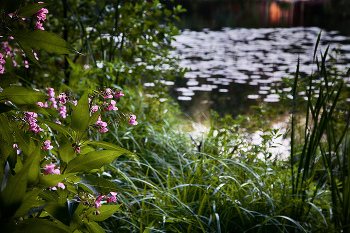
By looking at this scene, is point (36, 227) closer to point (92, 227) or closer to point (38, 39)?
point (92, 227)

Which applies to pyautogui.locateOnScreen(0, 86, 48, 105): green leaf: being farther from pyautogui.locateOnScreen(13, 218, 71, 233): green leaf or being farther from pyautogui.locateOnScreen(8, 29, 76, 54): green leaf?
pyautogui.locateOnScreen(13, 218, 71, 233): green leaf

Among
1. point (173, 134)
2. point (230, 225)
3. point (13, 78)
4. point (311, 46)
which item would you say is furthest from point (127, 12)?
point (311, 46)

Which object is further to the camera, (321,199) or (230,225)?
(321,199)

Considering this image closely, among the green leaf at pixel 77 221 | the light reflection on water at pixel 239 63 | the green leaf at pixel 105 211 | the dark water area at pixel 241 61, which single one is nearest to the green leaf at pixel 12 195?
the green leaf at pixel 77 221

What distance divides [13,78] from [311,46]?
840 cm

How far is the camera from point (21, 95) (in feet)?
2.27

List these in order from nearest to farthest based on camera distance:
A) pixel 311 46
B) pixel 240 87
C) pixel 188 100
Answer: pixel 188 100
pixel 240 87
pixel 311 46

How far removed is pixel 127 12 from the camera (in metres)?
2.68

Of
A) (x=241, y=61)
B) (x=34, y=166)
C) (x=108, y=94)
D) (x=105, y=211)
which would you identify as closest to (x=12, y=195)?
(x=34, y=166)

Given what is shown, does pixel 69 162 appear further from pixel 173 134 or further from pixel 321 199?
pixel 173 134

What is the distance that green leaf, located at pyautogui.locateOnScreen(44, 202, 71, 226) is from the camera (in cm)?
60

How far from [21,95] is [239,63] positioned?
629 centimetres

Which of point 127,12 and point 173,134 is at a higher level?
point 127,12

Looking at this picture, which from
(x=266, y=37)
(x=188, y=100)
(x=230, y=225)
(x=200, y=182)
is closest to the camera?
(x=230, y=225)
